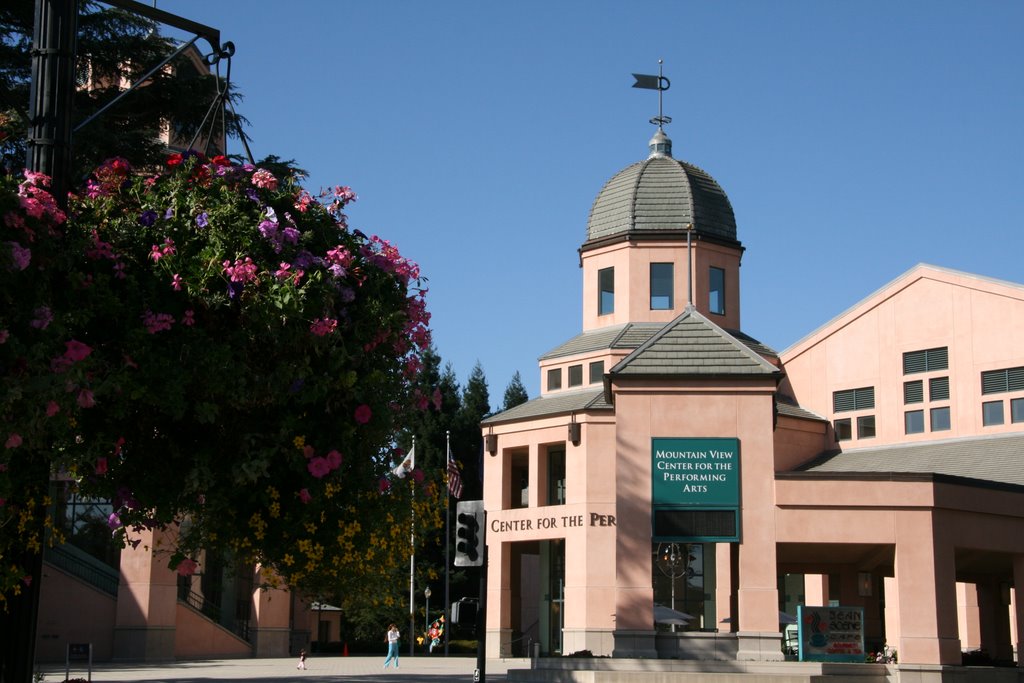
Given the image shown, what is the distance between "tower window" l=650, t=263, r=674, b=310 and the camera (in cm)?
4784

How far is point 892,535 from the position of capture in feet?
109

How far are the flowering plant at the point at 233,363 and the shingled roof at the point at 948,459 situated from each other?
31558mm

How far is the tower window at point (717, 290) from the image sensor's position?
158ft

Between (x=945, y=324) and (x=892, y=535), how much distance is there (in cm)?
1572

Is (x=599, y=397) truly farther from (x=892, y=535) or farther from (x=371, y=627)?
(x=371, y=627)

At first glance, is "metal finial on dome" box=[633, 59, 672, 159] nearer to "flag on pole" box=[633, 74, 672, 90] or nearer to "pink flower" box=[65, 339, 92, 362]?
"flag on pole" box=[633, 74, 672, 90]

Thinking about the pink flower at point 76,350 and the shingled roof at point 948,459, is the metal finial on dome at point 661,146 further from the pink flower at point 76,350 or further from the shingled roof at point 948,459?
the pink flower at point 76,350

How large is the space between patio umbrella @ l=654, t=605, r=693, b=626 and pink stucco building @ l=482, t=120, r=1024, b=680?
0.20 m

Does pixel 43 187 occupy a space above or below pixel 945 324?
below

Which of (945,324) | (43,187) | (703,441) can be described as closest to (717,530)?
(703,441)

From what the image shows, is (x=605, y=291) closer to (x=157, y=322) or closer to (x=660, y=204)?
(x=660, y=204)

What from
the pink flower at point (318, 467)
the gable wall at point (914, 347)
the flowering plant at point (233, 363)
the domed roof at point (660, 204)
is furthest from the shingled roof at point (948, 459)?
the pink flower at point (318, 467)

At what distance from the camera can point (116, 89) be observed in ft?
86.3

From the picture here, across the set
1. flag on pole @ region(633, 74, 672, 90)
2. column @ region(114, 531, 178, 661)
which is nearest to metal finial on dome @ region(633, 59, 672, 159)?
flag on pole @ region(633, 74, 672, 90)
